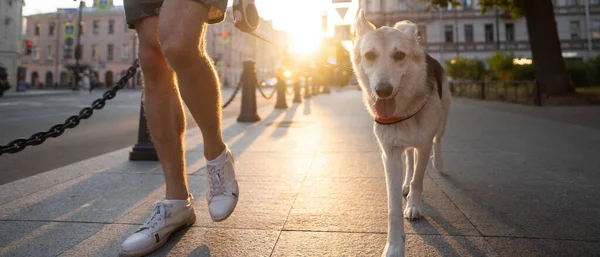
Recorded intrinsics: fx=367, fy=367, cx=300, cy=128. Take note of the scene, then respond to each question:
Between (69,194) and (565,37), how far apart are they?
52.7 m

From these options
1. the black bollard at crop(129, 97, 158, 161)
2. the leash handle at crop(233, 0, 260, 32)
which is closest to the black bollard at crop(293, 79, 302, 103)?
the black bollard at crop(129, 97, 158, 161)

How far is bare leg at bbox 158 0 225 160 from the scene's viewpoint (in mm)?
1879

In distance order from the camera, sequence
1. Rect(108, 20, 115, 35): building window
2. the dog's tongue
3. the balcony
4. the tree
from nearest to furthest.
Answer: the dog's tongue, the tree, the balcony, Rect(108, 20, 115, 35): building window

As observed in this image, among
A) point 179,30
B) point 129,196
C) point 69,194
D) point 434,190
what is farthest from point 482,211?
point 69,194

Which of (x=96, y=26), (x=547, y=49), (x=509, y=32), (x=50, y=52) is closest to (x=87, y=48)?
(x=96, y=26)

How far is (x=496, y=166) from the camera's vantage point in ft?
12.4

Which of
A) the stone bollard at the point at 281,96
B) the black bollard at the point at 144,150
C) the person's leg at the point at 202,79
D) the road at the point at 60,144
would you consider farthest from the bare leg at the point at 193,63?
the stone bollard at the point at 281,96

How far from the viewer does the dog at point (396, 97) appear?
6.12 ft

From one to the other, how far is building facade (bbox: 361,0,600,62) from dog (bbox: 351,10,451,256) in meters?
41.7

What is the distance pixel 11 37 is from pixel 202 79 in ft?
139

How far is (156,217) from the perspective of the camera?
1.93 meters

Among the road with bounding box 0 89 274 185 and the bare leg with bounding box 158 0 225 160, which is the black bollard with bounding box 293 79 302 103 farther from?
the bare leg with bounding box 158 0 225 160

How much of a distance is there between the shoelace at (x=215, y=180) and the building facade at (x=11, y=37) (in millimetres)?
39906

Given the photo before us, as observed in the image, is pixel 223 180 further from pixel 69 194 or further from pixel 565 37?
pixel 565 37
